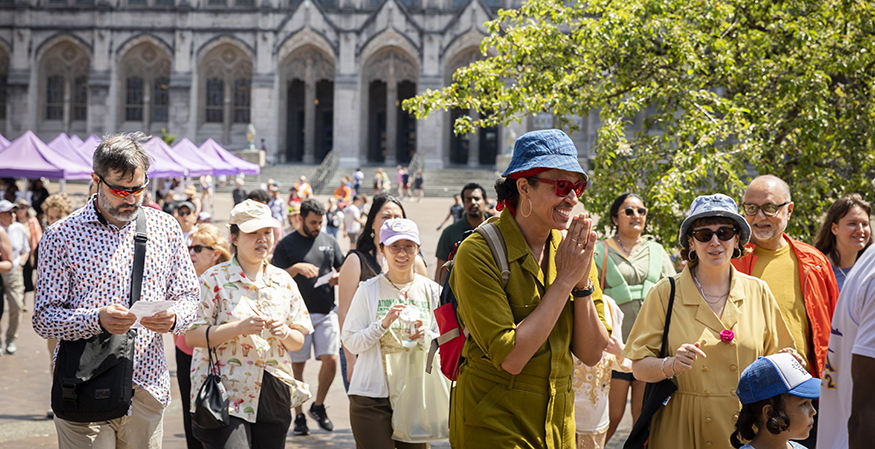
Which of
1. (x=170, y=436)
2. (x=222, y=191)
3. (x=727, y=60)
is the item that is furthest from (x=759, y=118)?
(x=222, y=191)

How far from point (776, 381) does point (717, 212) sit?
93 cm

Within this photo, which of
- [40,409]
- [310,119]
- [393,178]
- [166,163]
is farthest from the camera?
[310,119]

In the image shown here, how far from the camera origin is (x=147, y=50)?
45.2 metres

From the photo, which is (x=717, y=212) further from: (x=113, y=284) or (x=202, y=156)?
(x=202, y=156)

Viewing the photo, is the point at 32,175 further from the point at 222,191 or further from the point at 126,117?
the point at 126,117

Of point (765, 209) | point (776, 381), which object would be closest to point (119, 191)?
point (776, 381)

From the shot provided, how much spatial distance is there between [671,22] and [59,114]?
4726 centimetres

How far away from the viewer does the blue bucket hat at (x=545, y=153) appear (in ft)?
9.23

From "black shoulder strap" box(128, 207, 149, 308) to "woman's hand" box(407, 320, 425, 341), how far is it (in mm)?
1683

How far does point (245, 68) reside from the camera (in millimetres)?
44906

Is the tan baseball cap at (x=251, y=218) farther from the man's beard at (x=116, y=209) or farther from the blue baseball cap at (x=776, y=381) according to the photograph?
the blue baseball cap at (x=776, y=381)

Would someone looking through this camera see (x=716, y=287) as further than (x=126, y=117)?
No

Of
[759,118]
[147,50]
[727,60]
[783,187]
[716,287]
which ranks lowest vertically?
[716,287]

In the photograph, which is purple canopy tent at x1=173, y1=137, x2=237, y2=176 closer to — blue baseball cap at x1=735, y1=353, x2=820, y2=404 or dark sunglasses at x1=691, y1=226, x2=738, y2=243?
dark sunglasses at x1=691, y1=226, x2=738, y2=243
